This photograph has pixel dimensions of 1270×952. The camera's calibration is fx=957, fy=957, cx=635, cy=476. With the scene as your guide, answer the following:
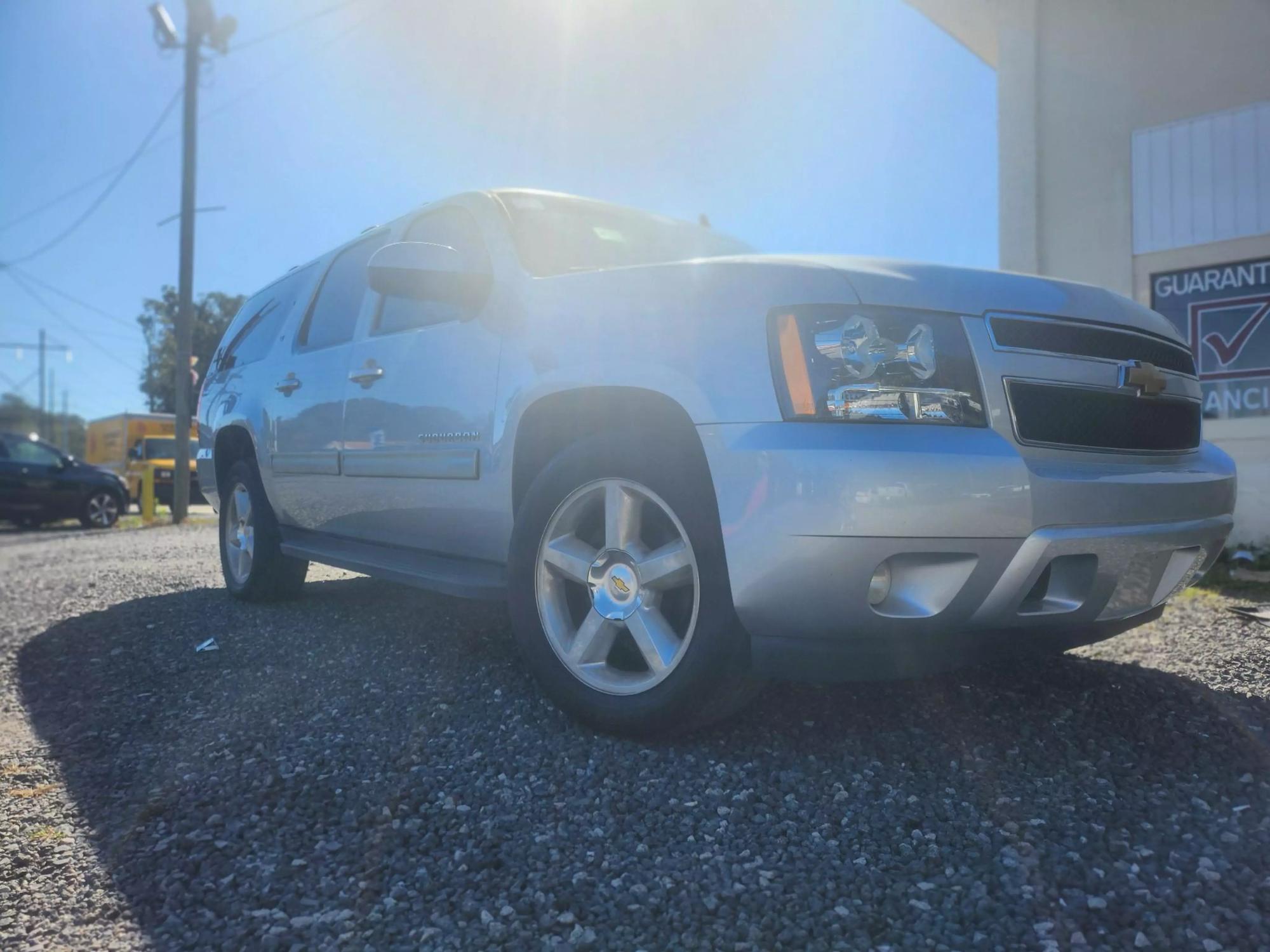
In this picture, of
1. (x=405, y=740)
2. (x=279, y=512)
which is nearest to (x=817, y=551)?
(x=405, y=740)

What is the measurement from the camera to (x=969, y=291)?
246 centimetres

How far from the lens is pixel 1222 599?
5.00 metres

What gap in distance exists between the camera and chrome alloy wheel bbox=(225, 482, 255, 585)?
505cm

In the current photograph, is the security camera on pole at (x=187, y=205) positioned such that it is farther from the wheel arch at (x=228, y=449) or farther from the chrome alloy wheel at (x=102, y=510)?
the wheel arch at (x=228, y=449)

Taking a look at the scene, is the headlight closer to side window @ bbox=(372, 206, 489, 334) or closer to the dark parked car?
side window @ bbox=(372, 206, 489, 334)

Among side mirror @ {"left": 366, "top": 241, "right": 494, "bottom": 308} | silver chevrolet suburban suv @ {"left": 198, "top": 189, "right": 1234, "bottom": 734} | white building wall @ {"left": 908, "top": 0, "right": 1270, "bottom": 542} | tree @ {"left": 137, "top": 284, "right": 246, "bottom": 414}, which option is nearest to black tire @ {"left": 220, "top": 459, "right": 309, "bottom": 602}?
silver chevrolet suburban suv @ {"left": 198, "top": 189, "right": 1234, "bottom": 734}

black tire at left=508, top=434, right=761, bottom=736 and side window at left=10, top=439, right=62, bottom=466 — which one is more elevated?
side window at left=10, top=439, right=62, bottom=466

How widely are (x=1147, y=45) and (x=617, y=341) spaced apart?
21.4 feet

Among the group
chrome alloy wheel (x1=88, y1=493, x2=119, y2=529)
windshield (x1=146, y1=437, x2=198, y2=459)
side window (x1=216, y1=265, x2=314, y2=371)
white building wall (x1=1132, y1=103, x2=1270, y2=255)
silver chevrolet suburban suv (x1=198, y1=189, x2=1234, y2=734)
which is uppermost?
white building wall (x1=1132, y1=103, x2=1270, y2=255)

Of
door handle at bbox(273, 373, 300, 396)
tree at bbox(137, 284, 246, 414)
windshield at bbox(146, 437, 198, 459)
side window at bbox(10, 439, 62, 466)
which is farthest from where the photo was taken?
tree at bbox(137, 284, 246, 414)

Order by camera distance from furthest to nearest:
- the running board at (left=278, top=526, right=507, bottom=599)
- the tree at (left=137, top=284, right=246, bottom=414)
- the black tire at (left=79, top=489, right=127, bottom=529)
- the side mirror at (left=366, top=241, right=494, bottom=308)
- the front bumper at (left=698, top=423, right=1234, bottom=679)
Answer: the tree at (left=137, top=284, right=246, bottom=414) < the black tire at (left=79, top=489, right=127, bottom=529) < the side mirror at (left=366, top=241, right=494, bottom=308) < the running board at (left=278, top=526, right=507, bottom=599) < the front bumper at (left=698, top=423, right=1234, bottom=679)

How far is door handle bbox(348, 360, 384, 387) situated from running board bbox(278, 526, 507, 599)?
0.68 metres

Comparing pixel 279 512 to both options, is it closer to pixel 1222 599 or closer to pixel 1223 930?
pixel 1223 930

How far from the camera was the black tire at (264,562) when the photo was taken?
4883mm
